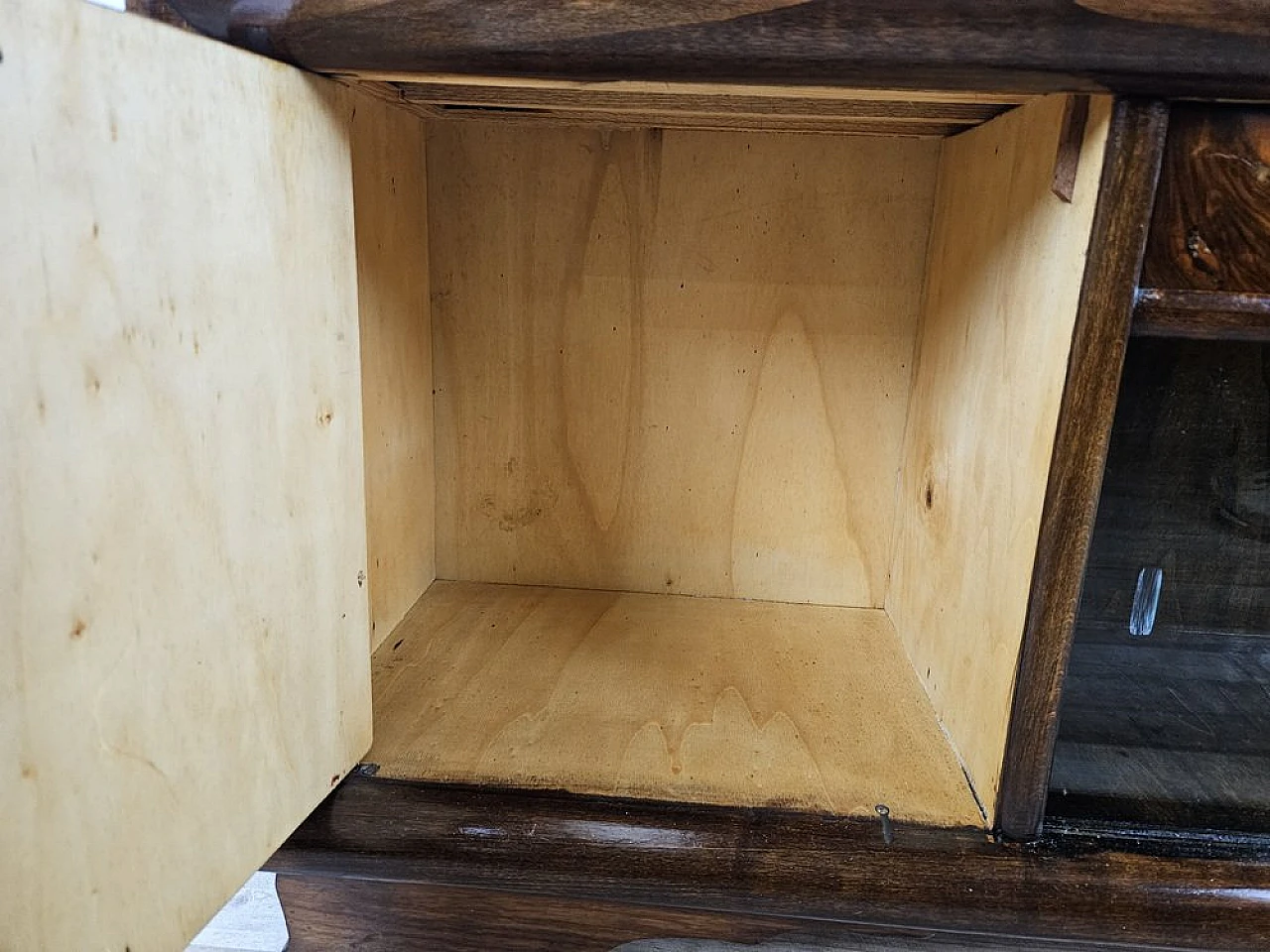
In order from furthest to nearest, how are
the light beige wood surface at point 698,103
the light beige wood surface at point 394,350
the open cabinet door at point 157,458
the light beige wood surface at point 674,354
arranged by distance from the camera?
1. the light beige wood surface at point 674,354
2. the light beige wood surface at point 394,350
3. the light beige wood surface at point 698,103
4. the open cabinet door at point 157,458

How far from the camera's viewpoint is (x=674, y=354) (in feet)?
3.21

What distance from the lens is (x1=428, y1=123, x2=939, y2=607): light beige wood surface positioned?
928mm

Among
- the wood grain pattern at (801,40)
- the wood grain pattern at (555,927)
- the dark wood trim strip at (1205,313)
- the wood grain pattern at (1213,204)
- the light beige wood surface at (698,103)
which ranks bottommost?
the wood grain pattern at (555,927)

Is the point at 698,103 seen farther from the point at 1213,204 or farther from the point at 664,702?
the point at 664,702

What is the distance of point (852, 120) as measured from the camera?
2.56 ft

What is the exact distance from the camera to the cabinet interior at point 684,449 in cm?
72

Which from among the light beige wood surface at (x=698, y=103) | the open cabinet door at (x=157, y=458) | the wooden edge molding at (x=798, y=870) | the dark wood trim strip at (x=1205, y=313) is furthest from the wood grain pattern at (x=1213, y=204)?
the open cabinet door at (x=157, y=458)

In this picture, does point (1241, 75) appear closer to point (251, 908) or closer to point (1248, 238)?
point (1248, 238)

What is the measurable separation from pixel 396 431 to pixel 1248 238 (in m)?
0.71

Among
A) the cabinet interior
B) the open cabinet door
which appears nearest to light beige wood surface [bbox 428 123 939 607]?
the cabinet interior

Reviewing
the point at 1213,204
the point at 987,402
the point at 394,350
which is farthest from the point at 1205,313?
the point at 394,350

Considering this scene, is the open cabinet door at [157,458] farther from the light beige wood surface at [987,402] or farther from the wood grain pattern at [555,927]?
the light beige wood surface at [987,402]

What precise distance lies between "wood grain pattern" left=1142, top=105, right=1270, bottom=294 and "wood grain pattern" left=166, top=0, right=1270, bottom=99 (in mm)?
23

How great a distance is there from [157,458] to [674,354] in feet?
2.08
